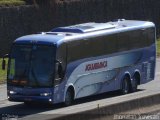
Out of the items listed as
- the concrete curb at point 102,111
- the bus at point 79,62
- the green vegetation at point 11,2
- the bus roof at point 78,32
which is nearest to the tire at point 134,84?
the bus at point 79,62

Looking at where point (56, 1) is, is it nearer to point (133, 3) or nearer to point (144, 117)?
point (133, 3)

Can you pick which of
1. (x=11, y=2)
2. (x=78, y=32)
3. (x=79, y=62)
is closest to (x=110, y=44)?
(x=78, y=32)

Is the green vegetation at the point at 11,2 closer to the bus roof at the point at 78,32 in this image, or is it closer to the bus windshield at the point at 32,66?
the bus roof at the point at 78,32

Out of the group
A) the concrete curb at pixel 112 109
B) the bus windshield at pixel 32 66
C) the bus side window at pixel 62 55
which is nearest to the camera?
the concrete curb at pixel 112 109

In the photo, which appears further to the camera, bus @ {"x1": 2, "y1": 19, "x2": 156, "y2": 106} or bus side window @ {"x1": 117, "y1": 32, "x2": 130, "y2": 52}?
bus side window @ {"x1": 117, "y1": 32, "x2": 130, "y2": 52}

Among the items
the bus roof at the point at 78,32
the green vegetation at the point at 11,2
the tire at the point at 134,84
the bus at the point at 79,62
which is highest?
the bus roof at the point at 78,32

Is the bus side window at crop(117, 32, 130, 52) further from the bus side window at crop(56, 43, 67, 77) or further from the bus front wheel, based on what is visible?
the bus side window at crop(56, 43, 67, 77)

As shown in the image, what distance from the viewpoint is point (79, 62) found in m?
27.8

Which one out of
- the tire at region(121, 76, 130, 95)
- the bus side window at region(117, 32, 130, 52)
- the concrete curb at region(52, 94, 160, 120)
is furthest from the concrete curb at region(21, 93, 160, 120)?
the tire at region(121, 76, 130, 95)

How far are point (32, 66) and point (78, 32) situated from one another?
2.85 meters

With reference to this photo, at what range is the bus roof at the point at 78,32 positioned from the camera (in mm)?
26781

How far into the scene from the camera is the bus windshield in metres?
26.2

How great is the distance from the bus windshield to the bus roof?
0.33 meters

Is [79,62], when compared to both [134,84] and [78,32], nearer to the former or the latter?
[78,32]
